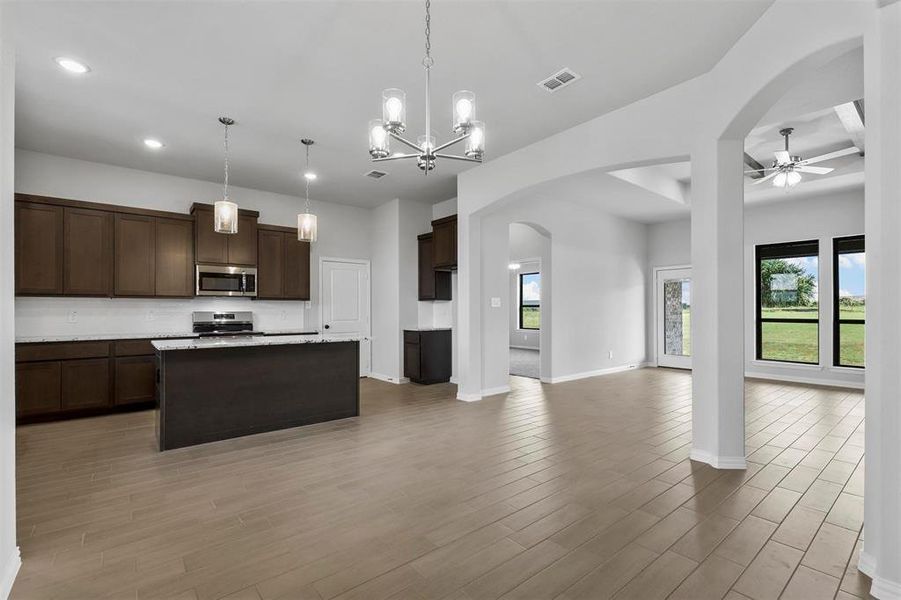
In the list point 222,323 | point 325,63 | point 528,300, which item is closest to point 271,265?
point 222,323

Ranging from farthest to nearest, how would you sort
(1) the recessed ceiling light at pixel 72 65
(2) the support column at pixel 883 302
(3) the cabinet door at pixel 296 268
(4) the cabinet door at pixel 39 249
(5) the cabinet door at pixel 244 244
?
1. (3) the cabinet door at pixel 296 268
2. (5) the cabinet door at pixel 244 244
3. (4) the cabinet door at pixel 39 249
4. (1) the recessed ceiling light at pixel 72 65
5. (2) the support column at pixel 883 302

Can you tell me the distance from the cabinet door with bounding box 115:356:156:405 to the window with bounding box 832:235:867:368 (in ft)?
31.8

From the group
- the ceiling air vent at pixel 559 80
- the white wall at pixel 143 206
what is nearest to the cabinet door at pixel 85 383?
the white wall at pixel 143 206

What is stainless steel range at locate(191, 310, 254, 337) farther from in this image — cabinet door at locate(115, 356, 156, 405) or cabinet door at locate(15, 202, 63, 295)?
cabinet door at locate(15, 202, 63, 295)

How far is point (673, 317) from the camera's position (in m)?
8.82

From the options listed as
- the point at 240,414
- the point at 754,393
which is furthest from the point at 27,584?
the point at 754,393

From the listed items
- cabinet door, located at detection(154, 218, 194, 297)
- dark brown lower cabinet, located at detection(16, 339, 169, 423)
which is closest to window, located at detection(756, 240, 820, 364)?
cabinet door, located at detection(154, 218, 194, 297)

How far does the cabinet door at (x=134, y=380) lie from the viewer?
16.9 ft

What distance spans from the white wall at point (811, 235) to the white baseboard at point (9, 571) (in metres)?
9.11

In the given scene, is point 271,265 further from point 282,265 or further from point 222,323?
point 222,323

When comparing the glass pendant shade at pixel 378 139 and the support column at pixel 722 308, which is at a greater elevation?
the glass pendant shade at pixel 378 139

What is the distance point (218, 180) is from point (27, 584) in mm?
5470

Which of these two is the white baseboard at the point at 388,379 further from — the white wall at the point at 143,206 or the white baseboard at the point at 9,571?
the white baseboard at the point at 9,571

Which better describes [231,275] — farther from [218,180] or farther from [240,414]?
[240,414]
